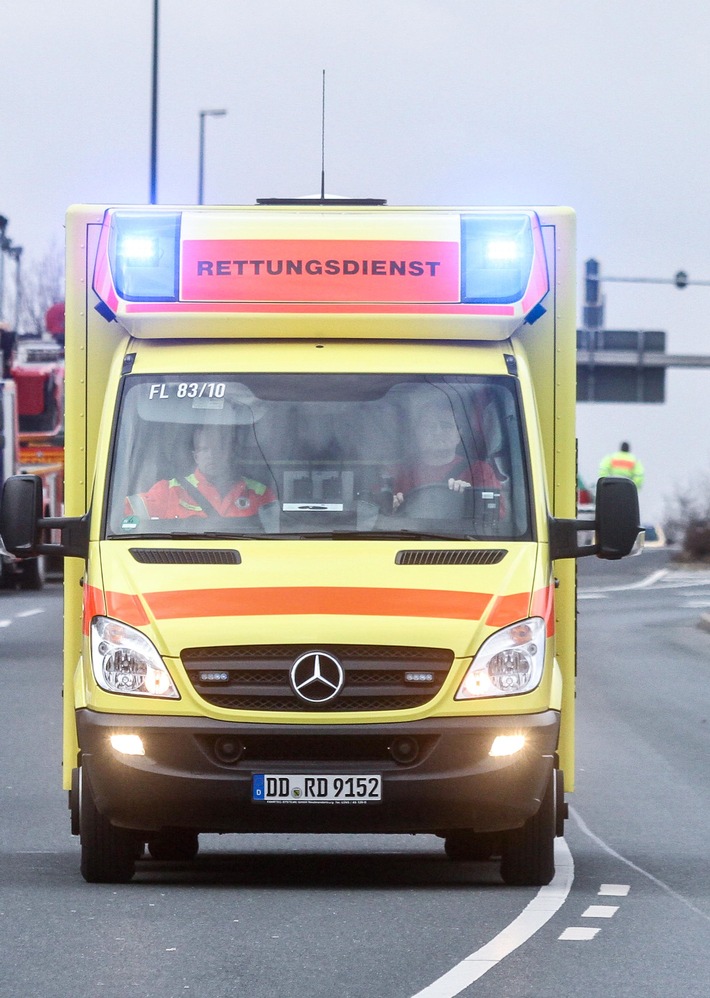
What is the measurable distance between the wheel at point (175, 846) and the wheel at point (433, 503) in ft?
6.62

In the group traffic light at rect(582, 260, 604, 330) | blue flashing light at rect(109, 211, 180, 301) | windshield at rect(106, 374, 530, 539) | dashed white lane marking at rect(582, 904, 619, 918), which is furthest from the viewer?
traffic light at rect(582, 260, 604, 330)

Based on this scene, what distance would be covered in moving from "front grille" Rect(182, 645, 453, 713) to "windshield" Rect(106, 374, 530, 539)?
23.8 inches

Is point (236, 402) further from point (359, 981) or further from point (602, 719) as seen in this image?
point (602, 719)

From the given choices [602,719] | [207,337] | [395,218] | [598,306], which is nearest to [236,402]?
[207,337]

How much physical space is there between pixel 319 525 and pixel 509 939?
6.59ft

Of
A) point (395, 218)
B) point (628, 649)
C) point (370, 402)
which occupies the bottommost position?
point (628, 649)

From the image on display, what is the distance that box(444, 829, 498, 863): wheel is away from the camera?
11.2 metres

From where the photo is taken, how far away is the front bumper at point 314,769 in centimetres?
953

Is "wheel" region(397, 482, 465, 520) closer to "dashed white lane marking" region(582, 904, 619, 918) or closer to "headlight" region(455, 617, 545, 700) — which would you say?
"headlight" region(455, 617, 545, 700)

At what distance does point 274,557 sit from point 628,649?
56.1 feet

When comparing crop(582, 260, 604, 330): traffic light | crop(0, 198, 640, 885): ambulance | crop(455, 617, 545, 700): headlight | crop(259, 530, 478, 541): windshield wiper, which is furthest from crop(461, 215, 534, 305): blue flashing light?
crop(582, 260, 604, 330): traffic light

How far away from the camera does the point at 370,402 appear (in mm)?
10273

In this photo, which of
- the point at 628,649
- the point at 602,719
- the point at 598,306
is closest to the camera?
the point at 602,719

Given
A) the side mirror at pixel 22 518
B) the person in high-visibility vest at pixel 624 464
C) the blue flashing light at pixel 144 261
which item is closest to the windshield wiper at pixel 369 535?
the side mirror at pixel 22 518
